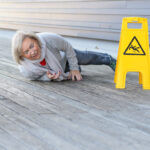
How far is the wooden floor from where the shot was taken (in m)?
1.71

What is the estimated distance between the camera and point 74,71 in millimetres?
3227

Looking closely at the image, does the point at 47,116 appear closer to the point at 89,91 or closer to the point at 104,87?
the point at 89,91

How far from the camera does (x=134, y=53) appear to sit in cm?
285

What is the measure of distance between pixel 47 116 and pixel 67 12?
4110mm

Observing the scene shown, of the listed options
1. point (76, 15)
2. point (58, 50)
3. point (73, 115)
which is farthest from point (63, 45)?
point (76, 15)

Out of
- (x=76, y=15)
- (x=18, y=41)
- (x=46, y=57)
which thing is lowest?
(x=46, y=57)

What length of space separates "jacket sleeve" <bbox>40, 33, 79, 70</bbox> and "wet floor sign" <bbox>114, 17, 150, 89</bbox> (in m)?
0.56

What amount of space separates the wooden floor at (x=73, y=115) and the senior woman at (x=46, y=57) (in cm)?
12

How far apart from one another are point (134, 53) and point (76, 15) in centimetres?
307

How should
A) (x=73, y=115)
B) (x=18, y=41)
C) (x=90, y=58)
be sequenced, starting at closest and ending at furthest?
(x=73, y=115) → (x=18, y=41) → (x=90, y=58)

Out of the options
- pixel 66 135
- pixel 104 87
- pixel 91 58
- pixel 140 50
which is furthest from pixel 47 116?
pixel 91 58

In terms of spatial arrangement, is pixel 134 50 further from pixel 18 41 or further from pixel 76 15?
pixel 76 15

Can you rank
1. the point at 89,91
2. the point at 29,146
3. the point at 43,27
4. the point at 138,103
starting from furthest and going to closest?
the point at 43,27 < the point at 89,91 < the point at 138,103 < the point at 29,146

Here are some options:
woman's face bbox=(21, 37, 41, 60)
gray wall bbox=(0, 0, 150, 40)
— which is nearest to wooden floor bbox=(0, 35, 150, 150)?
woman's face bbox=(21, 37, 41, 60)
